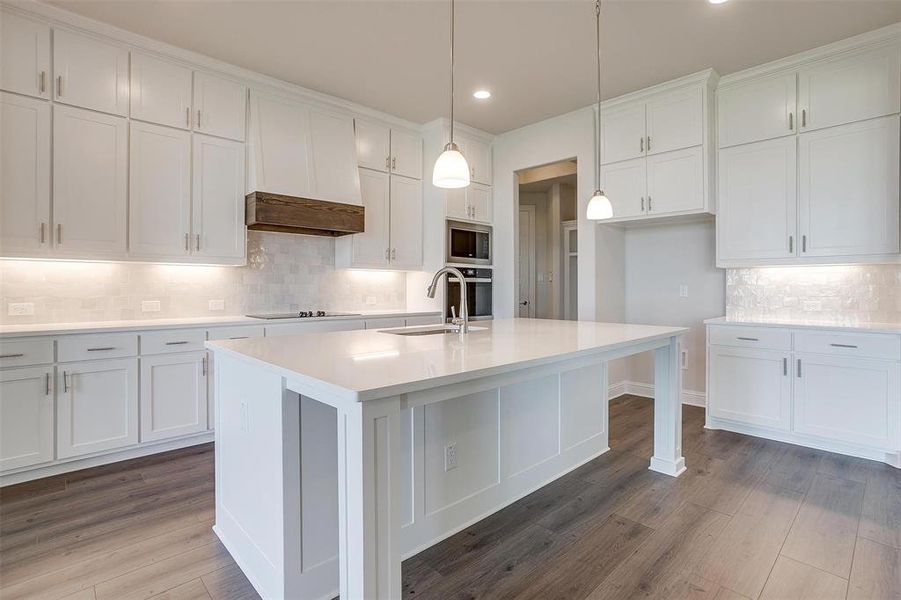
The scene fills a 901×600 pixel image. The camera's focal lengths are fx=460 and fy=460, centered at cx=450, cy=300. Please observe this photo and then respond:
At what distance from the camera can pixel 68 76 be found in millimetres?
2811

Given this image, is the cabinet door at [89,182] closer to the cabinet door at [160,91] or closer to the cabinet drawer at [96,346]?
the cabinet door at [160,91]

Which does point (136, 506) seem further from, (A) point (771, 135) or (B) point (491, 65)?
(A) point (771, 135)

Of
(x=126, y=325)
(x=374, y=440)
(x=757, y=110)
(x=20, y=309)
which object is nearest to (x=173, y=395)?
(x=126, y=325)

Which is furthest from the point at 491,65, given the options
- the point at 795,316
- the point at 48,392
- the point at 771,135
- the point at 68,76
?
the point at 48,392

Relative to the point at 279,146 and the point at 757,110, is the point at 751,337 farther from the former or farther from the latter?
the point at 279,146

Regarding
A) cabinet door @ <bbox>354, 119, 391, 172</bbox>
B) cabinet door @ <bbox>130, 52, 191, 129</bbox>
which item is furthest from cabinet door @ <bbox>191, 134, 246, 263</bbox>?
cabinet door @ <bbox>354, 119, 391, 172</bbox>

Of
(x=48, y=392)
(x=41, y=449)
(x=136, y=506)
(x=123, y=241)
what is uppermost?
(x=123, y=241)

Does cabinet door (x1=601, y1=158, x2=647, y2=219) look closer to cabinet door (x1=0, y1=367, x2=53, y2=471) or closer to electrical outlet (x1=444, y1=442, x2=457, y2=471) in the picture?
electrical outlet (x1=444, y1=442, x2=457, y2=471)

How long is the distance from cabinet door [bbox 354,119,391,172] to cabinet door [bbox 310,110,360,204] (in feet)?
0.35

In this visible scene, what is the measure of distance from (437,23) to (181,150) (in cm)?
198

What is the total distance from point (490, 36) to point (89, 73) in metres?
2.55

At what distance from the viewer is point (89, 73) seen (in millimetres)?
2883

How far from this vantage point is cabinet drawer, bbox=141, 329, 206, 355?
9.67 feet

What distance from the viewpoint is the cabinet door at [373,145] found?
4297 millimetres
